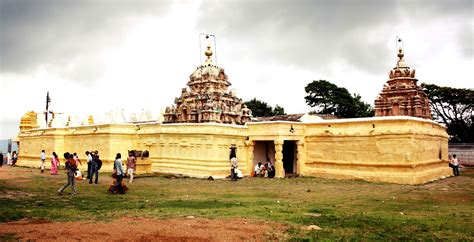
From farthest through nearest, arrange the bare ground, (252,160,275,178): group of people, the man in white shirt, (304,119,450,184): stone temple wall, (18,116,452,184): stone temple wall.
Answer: the man in white shirt, (252,160,275,178): group of people, (18,116,452,184): stone temple wall, (304,119,450,184): stone temple wall, the bare ground

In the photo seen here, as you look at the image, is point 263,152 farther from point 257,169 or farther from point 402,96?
point 402,96

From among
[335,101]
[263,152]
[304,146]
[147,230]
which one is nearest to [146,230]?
[147,230]

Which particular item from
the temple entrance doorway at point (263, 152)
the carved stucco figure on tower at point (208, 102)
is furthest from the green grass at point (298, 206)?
the carved stucco figure on tower at point (208, 102)

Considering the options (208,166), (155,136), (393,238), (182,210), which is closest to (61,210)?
(182,210)

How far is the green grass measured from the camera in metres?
8.73

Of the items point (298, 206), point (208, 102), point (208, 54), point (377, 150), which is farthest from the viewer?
point (208, 54)

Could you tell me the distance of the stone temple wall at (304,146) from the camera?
19484 mm

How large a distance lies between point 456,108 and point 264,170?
105 ft

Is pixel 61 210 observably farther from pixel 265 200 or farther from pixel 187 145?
pixel 187 145

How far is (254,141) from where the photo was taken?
25297 mm

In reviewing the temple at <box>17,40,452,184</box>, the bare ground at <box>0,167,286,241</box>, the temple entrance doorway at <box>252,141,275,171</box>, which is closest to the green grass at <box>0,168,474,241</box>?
the bare ground at <box>0,167,286,241</box>

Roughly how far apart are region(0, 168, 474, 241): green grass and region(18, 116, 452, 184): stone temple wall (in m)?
2.18

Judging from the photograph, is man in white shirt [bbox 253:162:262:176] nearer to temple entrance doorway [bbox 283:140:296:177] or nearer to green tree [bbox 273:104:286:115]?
temple entrance doorway [bbox 283:140:296:177]

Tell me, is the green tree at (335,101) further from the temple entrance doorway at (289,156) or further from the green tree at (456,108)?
the temple entrance doorway at (289,156)
